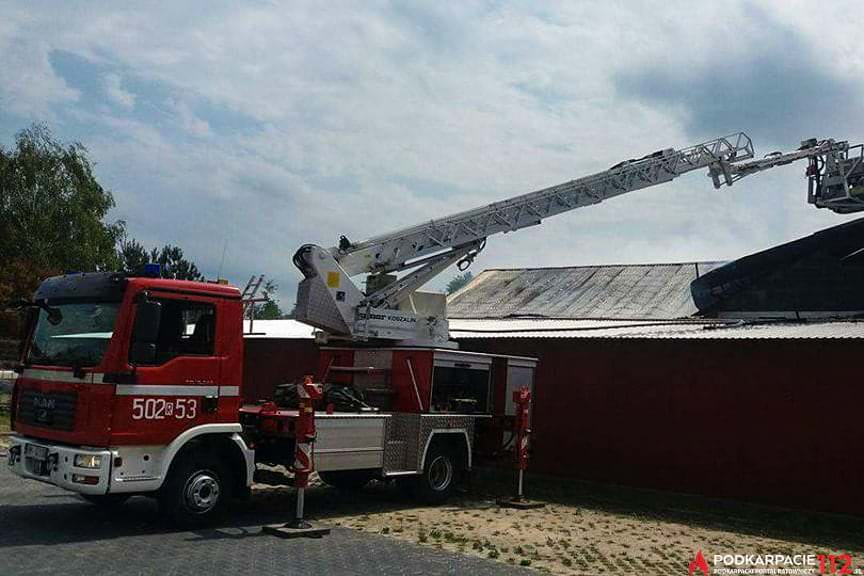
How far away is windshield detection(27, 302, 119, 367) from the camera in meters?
9.72

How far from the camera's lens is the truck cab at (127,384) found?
9.49 metres

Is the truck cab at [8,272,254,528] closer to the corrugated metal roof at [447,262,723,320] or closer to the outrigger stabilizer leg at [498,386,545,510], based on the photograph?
the outrigger stabilizer leg at [498,386,545,510]

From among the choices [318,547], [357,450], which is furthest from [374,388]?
[318,547]

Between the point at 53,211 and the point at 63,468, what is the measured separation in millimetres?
32365

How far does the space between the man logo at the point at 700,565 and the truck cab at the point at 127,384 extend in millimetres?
5395

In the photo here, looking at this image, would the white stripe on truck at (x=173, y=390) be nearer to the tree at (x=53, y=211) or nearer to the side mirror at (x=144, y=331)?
the side mirror at (x=144, y=331)

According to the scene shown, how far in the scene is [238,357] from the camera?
35.5 feet

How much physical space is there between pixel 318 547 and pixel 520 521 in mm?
3676

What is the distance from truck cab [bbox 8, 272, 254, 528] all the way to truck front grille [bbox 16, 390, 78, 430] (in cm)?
1

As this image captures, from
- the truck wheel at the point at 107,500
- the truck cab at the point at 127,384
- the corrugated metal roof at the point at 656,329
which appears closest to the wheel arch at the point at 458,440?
the truck cab at the point at 127,384

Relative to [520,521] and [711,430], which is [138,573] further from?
[711,430]

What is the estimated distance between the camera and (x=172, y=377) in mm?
10039

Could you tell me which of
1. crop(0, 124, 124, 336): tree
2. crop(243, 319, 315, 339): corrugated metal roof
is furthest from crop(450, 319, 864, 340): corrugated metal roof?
crop(0, 124, 124, 336): tree

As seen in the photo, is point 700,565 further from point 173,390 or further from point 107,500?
point 107,500
